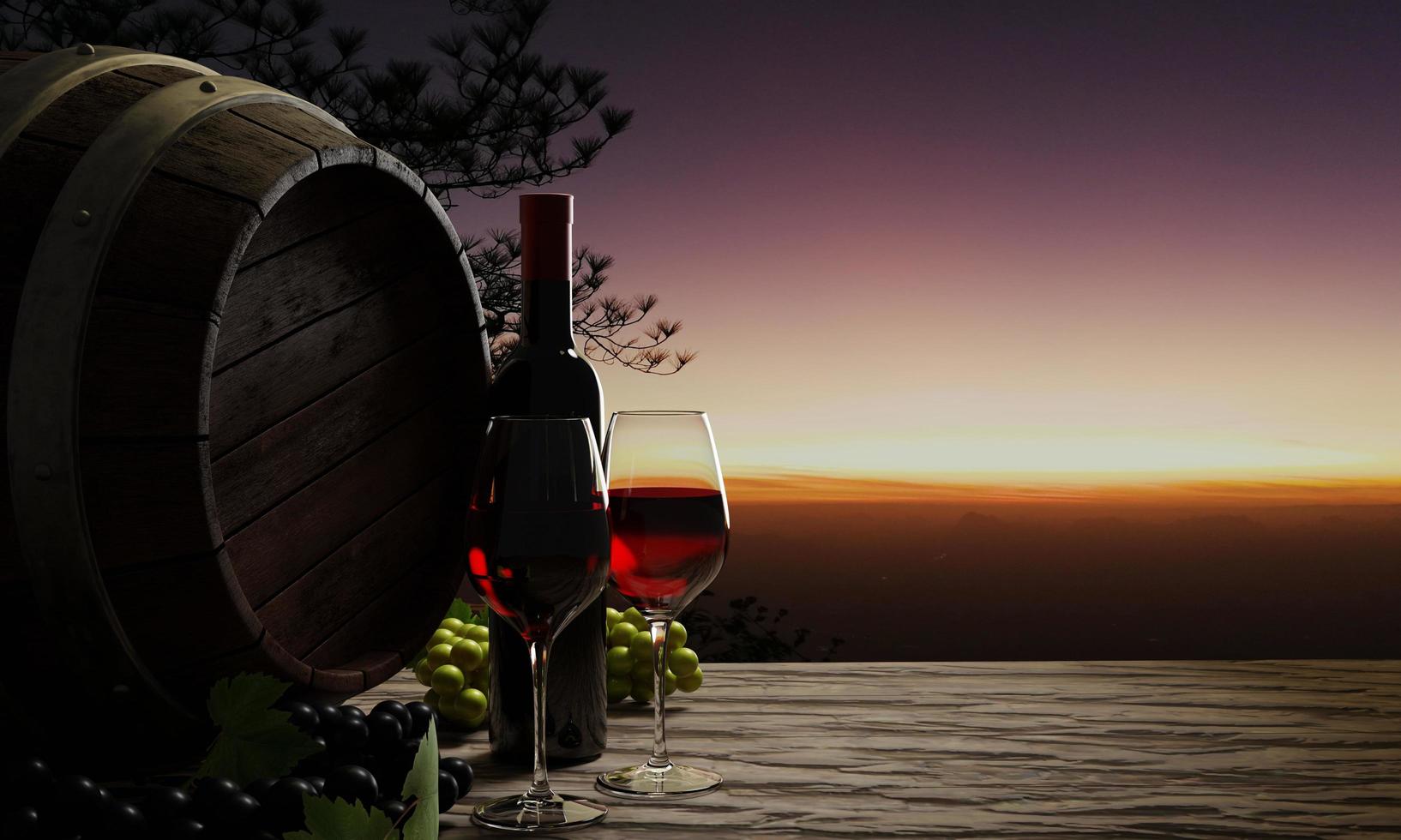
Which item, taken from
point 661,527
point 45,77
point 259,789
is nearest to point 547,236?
point 661,527

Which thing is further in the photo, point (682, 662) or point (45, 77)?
point (682, 662)

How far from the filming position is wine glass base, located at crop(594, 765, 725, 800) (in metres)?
0.95

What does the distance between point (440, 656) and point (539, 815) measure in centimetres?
44

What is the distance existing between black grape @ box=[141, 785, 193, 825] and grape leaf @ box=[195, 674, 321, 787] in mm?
63

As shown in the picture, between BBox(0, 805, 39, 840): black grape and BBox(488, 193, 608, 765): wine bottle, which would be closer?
BBox(0, 805, 39, 840): black grape

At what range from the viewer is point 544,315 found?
1.14 metres

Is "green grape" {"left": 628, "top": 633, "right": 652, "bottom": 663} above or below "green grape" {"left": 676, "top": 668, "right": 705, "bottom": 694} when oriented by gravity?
above

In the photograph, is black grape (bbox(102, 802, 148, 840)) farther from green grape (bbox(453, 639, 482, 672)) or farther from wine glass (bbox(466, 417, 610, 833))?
green grape (bbox(453, 639, 482, 672))

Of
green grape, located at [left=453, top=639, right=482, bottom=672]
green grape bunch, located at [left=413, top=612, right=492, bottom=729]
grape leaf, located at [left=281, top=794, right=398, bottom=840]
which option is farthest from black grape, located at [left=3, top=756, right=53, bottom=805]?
green grape, located at [left=453, top=639, right=482, bottom=672]

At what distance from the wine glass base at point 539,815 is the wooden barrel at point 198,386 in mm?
223

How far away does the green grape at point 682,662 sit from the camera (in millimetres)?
1296

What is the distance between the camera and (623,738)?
Result: 116cm

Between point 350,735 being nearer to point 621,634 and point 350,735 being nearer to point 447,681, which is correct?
point 447,681

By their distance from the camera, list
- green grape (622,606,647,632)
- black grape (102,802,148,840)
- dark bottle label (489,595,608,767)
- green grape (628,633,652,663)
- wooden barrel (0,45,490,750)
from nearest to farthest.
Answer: black grape (102,802,148,840) < wooden barrel (0,45,490,750) < dark bottle label (489,595,608,767) < green grape (628,633,652,663) < green grape (622,606,647,632)
